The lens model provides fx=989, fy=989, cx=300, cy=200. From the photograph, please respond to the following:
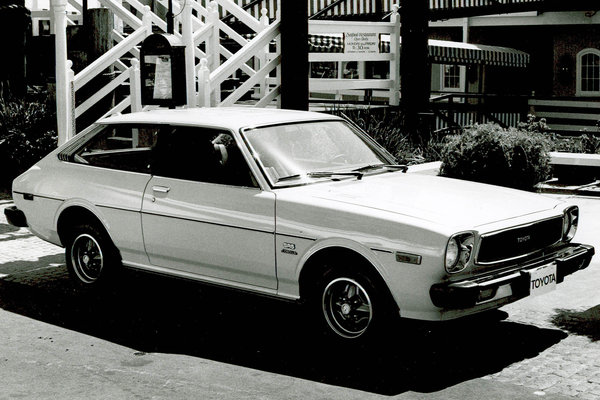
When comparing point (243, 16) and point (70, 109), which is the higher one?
point (243, 16)

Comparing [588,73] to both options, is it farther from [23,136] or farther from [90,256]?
[90,256]

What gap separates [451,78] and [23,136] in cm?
1614

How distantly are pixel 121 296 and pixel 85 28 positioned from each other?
860 cm

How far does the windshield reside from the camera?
→ 707 cm

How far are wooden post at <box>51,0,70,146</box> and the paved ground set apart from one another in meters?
4.75

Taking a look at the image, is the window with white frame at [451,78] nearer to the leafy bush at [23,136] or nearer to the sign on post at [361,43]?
the sign on post at [361,43]

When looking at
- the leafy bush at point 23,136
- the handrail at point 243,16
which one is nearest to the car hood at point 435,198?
the leafy bush at point 23,136

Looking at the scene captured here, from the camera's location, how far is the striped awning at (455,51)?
1555cm

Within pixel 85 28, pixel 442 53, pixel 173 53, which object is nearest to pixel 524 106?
pixel 442 53

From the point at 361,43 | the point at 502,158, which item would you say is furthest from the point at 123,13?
the point at 502,158

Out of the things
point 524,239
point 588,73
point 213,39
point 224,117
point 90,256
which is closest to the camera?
point 524,239

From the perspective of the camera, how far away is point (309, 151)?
7.41 m

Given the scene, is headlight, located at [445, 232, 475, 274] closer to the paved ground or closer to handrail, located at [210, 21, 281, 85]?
the paved ground

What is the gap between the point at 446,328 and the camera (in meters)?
7.13
